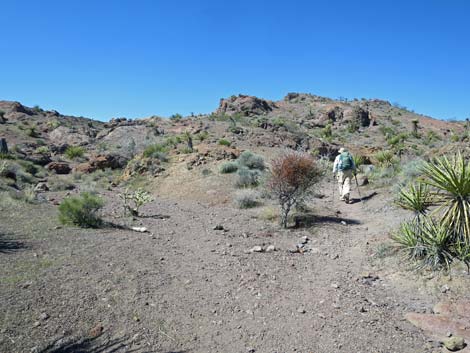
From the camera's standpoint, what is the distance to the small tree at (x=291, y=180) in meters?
10.0

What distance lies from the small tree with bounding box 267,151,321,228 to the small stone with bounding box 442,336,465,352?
→ 5.64 metres

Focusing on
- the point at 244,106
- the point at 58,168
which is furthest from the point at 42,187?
the point at 244,106

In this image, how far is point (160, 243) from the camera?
8195 mm

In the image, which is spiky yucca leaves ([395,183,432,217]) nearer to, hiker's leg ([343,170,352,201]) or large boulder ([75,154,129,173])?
hiker's leg ([343,170,352,201])

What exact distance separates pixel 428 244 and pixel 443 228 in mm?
388

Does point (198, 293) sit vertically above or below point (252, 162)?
below

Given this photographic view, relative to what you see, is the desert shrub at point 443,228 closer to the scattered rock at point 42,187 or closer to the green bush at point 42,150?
the scattered rock at point 42,187

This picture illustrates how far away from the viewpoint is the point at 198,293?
5754mm

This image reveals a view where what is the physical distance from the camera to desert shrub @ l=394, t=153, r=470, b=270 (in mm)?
6297

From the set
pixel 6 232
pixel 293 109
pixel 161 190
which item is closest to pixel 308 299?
pixel 6 232

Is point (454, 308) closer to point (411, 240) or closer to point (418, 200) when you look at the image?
point (411, 240)

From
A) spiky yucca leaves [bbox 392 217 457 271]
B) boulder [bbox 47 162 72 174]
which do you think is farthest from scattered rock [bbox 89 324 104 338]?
boulder [bbox 47 162 72 174]

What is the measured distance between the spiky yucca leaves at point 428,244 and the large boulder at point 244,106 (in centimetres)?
3452

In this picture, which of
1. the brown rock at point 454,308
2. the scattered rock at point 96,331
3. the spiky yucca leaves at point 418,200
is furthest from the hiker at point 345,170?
the scattered rock at point 96,331
